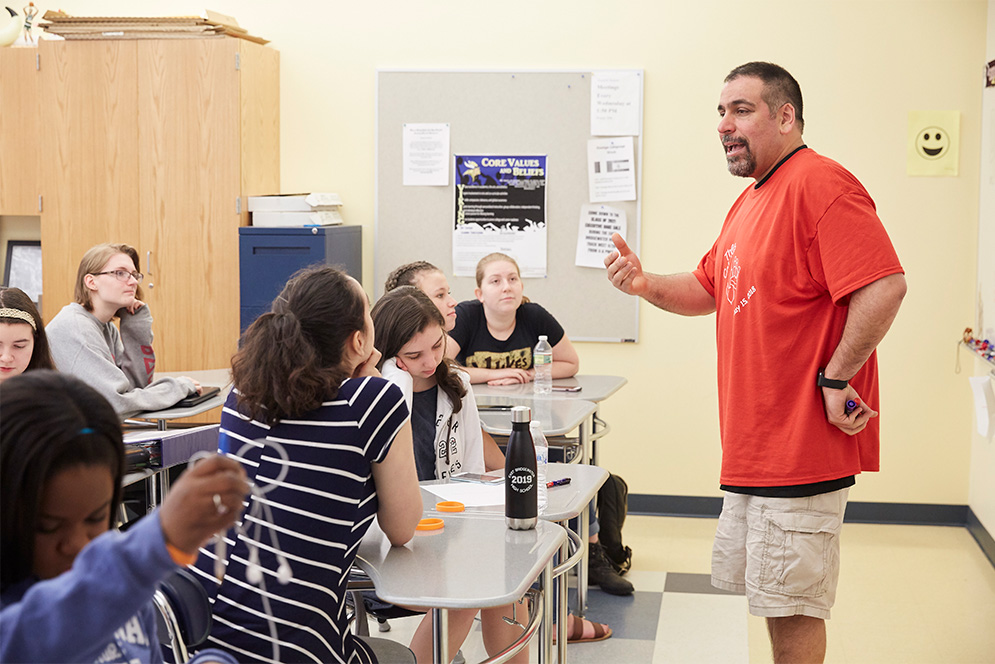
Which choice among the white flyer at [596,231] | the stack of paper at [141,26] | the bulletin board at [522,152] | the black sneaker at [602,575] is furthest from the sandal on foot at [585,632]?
the stack of paper at [141,26]

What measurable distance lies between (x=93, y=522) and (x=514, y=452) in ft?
3.60

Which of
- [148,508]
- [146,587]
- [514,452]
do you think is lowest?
[148,508]

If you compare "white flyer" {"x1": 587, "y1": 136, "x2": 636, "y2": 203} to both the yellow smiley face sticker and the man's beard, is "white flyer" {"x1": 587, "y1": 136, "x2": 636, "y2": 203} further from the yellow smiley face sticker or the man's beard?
the man's beard

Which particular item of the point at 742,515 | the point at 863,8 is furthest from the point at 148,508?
the point at 863,8

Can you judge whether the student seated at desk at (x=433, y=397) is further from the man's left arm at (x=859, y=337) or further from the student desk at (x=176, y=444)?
the man's left arm at (x=859, y=337)

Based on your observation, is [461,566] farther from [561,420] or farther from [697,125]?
[697,125]

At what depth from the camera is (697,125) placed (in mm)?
4793

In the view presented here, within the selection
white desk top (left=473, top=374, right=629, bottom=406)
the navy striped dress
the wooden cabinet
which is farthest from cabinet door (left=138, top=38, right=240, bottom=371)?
the navy striped dress

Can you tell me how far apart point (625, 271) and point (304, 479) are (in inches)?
51.9

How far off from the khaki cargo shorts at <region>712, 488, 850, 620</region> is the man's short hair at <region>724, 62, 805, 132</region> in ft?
3.17

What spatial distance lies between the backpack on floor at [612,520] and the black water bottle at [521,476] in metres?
1.96

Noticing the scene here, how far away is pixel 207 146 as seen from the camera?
4.73 m

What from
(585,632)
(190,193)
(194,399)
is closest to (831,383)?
(585,632)

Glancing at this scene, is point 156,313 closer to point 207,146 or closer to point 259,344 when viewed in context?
point 207,146
